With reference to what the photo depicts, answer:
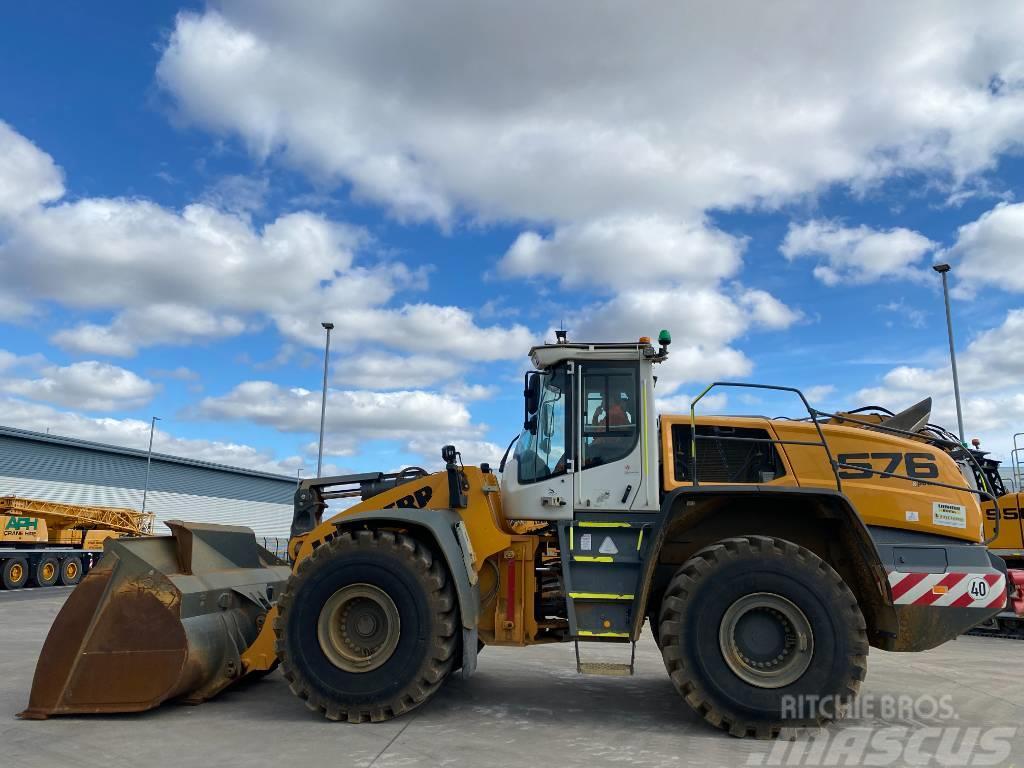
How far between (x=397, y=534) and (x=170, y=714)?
7.51 ft

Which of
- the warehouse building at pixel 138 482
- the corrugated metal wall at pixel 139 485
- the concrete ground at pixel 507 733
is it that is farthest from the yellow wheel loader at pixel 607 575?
the corrugated metal wall at pixel 139 485

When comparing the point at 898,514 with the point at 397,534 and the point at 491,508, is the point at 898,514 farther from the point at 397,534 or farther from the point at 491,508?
the point at 397,534

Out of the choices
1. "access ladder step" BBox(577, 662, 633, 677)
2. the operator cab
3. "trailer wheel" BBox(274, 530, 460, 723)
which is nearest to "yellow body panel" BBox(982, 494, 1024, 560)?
the operator cab

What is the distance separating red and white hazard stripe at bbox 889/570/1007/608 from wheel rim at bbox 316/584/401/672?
391 cm

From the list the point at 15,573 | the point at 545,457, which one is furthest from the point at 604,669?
the point at 15,573

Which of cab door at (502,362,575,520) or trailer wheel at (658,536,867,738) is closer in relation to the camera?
trailer wheel at (658,536,867,738)

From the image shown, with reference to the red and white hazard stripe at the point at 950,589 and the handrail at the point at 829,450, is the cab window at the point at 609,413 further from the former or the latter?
the red and white hazard stripe at the point at 950,589

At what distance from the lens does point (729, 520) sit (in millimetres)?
6410

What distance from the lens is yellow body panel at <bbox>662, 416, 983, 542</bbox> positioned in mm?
5996

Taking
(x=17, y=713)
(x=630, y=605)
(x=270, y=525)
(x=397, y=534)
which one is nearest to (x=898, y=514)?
(x=630, y=605)

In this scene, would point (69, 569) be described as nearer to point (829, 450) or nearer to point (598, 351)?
point (598, 351)

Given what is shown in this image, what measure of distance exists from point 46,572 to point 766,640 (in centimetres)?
2627

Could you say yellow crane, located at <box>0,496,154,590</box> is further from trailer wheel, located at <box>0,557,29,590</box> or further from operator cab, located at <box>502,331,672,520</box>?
operator cab, located at <box>502,331,672,520</box>

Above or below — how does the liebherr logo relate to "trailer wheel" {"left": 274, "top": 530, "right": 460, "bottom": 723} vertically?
above
